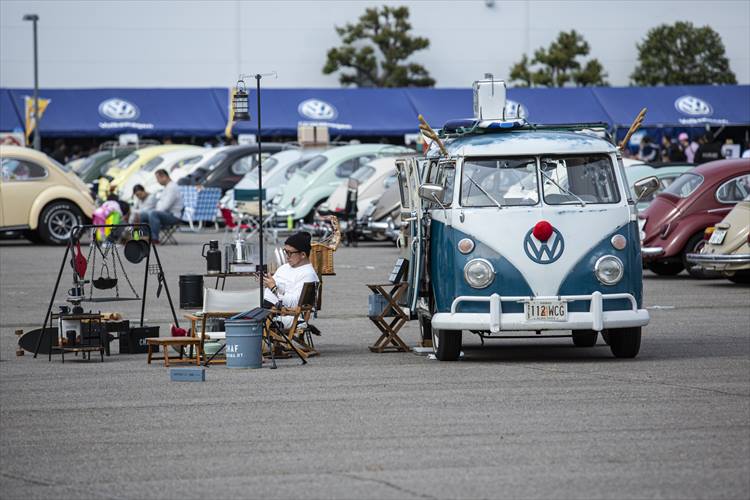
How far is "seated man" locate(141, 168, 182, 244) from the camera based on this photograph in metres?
30.7

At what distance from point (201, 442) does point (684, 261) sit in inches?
560

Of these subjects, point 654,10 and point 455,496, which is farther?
point 654,10

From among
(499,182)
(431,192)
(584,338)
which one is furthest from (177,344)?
(584,338)

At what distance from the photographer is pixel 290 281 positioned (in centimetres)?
1384

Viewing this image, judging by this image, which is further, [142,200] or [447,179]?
[142,200]

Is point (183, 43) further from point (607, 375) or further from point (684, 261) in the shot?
point (607, 375)

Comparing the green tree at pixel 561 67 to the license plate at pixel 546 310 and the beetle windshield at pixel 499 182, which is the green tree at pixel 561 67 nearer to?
the beetle windshield at pixel 499 182

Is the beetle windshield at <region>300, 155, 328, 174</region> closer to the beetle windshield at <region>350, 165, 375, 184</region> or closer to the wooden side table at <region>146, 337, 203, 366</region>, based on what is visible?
the beetle windshield at <region>350, 165, 375, 184</region>

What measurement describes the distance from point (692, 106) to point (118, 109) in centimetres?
2150

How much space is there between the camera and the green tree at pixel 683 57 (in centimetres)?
6353

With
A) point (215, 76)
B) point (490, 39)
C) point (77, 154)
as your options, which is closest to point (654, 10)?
point (490, 39)

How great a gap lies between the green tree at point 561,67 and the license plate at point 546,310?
51.7 m

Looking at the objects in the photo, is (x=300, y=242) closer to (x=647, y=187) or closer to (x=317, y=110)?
(x=647, y=187)

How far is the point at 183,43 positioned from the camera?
63344mm
